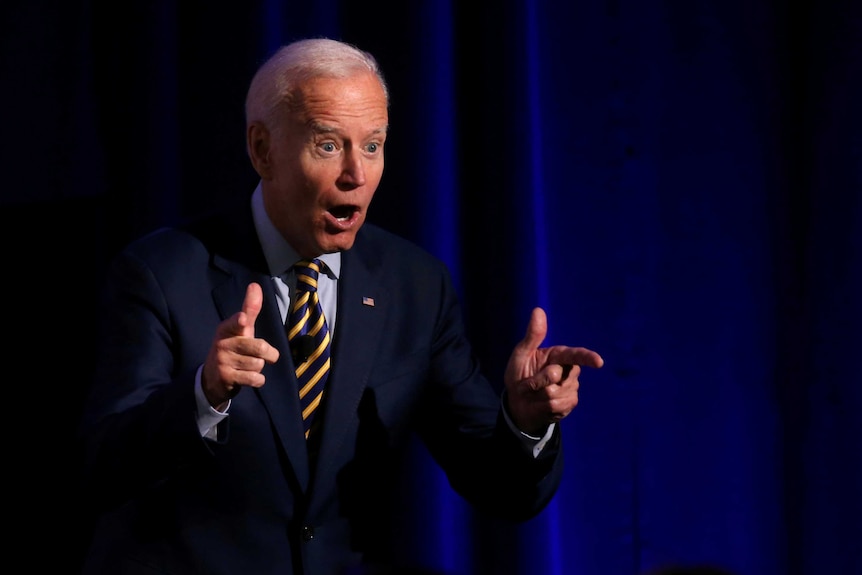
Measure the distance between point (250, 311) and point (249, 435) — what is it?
11.6 inches

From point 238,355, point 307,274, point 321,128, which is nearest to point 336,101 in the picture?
point 321,128

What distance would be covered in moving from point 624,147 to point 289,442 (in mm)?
1066

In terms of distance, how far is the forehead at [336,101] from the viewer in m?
1.83

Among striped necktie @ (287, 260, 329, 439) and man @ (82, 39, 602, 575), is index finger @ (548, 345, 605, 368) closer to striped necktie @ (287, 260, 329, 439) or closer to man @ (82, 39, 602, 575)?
man @ (82, 39, 602, 575)

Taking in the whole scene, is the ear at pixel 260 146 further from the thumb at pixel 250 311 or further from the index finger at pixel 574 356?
the index finger at pixel 574 356

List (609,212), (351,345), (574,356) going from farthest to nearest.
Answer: (609,212), (351,345), (574,356)

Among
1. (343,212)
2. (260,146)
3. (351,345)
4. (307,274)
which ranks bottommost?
(351,345)

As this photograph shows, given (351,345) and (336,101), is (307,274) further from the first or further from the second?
(336,101)

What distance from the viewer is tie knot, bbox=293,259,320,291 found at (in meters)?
1.90

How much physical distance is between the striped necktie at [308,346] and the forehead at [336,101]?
0.89ft

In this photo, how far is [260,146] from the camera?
191 centimetres

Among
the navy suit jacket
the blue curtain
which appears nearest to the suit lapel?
the navy suit jacket

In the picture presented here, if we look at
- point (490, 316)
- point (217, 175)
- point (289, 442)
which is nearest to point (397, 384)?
point (289, 442)

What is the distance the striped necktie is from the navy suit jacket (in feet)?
0.09
